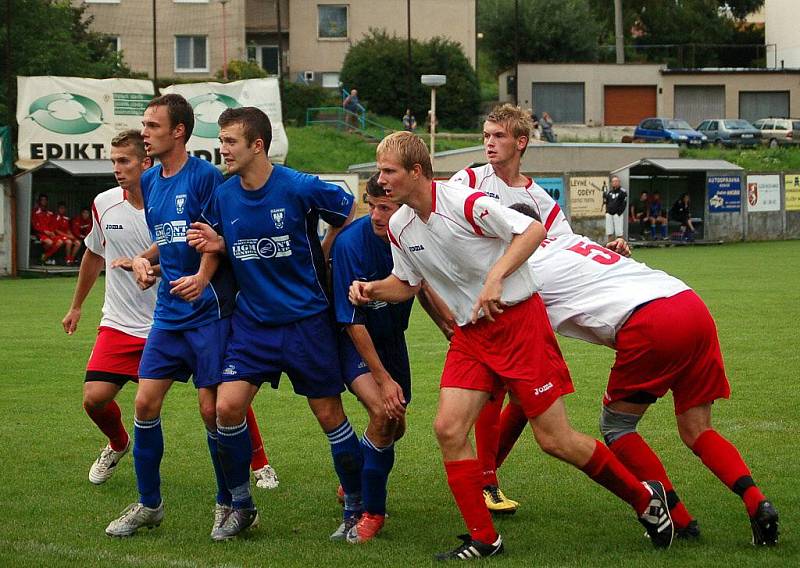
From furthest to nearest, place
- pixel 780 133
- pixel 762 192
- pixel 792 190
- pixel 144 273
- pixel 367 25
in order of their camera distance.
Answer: pixel 367 25 < pixel 780 133 < pixel 792 190 < pixel 762 192 < pixel 144 273

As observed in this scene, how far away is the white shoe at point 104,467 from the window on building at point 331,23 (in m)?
54.3

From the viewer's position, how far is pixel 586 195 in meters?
33.4

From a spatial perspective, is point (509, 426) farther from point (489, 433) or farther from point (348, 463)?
point (348, 463)

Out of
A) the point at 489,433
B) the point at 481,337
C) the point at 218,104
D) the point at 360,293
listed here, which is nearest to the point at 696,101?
the point at 218,104

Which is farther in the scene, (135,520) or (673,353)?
(135,520)

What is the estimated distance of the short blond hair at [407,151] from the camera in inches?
212

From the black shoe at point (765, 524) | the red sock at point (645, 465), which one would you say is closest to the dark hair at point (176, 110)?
the red sock at point (645, 465)

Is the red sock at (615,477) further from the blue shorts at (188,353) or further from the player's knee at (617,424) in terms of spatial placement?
the blue shorts at (188,353)

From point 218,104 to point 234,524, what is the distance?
2551 cm

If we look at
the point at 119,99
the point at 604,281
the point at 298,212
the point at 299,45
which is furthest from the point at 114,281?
the point at 299,45

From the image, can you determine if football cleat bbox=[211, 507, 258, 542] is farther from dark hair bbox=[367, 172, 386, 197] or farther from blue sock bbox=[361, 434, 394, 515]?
dark hair bbox=[367, 172, 386, 197]

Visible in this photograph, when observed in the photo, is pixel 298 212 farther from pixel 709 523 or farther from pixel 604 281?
pixel 709 523

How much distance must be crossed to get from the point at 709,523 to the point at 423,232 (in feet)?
7.32

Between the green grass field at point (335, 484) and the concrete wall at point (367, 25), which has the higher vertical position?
the concrete wall at point (367, 25)
